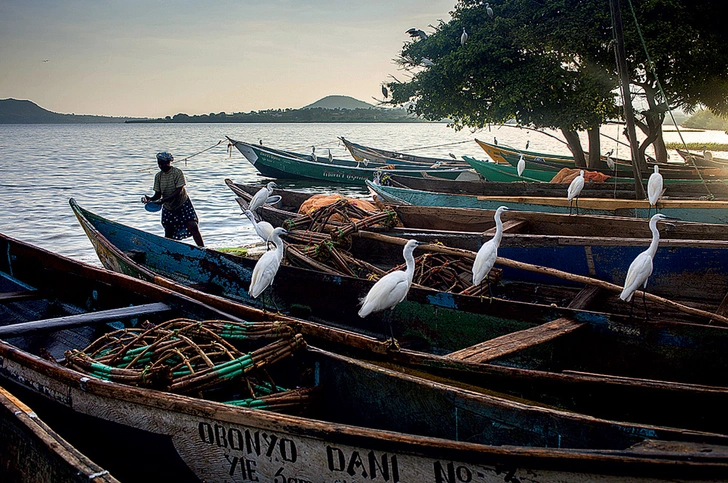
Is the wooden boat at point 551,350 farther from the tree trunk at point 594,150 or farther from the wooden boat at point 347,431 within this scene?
the tree trunk at point 594,150

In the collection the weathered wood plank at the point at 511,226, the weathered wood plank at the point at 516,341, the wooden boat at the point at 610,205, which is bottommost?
the weathered wood plank at the point at 516,341

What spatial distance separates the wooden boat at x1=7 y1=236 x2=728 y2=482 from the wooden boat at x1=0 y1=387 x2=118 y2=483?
365 mm

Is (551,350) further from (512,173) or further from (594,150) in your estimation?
(594,150)

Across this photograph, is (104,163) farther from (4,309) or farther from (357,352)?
(357,352)

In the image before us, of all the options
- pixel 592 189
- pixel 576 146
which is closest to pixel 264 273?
pixel 592 189

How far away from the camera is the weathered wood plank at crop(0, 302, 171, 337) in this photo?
4.26 metres

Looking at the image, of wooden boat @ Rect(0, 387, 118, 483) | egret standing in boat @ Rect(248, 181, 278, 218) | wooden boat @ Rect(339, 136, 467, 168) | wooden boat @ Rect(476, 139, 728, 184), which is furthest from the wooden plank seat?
wooden boat @ Rect(339, 136, 467, 168)

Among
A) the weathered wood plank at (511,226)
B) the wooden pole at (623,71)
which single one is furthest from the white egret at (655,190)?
the weathered wood plank at (511,226)

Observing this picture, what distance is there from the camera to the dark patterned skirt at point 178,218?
30.2ft

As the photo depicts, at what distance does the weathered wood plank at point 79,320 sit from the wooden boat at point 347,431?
0.5 inches

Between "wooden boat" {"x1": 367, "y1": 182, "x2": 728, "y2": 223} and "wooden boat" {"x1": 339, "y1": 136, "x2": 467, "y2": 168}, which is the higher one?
"wooden boat" {"x1": 339, "y1": 136, "x2": 467, "y2": 168}

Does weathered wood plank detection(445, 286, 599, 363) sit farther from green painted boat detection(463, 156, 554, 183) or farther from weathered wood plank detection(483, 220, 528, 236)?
green painted boat detection(463, 156, 554, 183)

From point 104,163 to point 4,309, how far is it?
122 feet

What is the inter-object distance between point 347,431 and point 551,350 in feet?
6.87
